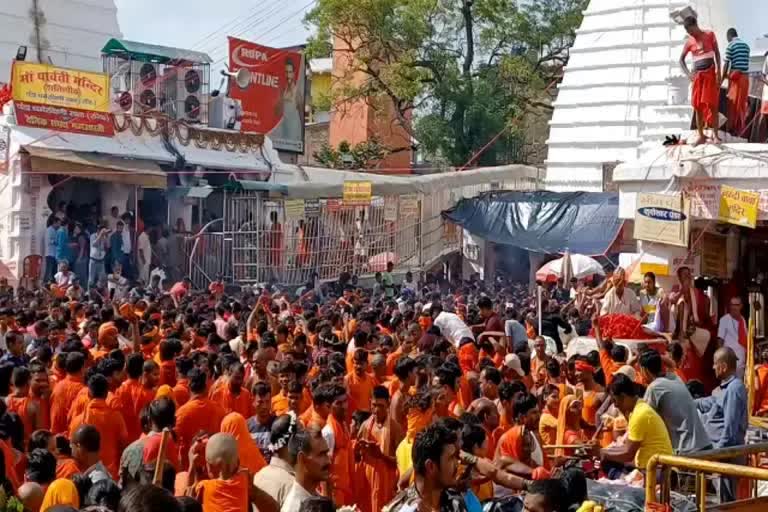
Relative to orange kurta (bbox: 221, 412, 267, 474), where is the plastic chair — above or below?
above

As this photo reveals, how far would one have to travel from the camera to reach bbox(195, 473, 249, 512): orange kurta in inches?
235

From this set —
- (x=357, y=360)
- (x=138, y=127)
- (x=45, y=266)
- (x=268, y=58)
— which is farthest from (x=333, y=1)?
(x=357, y=360)

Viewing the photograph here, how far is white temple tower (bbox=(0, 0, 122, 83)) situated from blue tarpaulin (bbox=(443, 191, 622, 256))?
972cm

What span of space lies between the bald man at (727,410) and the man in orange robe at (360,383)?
249 centimetres

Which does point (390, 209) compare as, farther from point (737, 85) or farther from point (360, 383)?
point (360, 383)

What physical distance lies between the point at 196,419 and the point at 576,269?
14.2 meters

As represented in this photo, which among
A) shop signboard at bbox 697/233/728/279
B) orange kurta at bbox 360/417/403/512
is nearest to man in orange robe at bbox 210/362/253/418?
orange kurta at bbox 360/417/403/512

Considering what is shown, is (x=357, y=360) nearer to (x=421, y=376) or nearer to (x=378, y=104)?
(x=421, y=376)

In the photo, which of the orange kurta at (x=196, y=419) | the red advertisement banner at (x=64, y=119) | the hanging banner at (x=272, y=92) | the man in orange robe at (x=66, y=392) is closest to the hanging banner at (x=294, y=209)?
the red advertisement banner at (x=64, y=119)

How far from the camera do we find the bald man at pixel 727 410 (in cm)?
841

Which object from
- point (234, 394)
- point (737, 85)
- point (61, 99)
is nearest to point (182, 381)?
point (234, 394)

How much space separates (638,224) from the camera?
14.5 meters

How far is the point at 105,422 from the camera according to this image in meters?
7.89

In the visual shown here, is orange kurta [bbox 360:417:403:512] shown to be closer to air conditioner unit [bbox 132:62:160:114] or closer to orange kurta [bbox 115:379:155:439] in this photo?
orange kurta [bbox 115:379:155:439]
